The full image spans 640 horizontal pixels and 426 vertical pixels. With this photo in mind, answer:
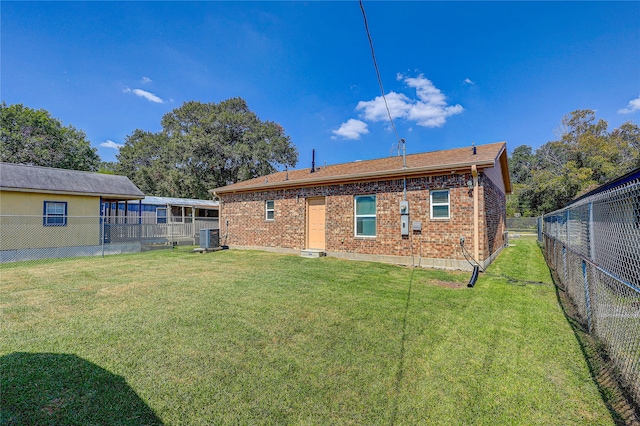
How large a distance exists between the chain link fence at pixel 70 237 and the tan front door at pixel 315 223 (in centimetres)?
850

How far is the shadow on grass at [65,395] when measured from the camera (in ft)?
6.92

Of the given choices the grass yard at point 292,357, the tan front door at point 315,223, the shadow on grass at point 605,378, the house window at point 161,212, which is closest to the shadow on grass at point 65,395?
the grass yard at point 292,357

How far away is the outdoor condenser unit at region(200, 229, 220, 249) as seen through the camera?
13195mm

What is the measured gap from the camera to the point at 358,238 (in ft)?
32.8

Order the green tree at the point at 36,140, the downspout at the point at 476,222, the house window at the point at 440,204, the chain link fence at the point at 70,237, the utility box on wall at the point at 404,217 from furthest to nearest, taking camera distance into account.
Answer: the green tree at the point at 36,140
the chain link fence at the point at 70,237
the utility box on wall at the point at 404,217
the house window at the point at 440,204
the downspout at the point at 476,222

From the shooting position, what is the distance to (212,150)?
94.7 ft

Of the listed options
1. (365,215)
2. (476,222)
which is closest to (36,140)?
(365,215)

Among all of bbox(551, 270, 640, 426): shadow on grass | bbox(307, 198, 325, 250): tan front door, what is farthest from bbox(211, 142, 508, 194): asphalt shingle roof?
bbox(551, 270, 640, 426): shadow on grass

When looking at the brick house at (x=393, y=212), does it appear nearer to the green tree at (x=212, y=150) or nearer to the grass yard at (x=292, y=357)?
the grass yard at (x=292, y=357)

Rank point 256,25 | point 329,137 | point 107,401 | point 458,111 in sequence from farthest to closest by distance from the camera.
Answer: point 329,137
point 458,111
point 256,25
point 107,401

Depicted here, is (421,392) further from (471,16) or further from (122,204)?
(122,204)

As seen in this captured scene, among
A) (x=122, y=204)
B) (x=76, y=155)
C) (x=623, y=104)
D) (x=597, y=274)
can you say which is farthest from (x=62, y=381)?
(x=623, y=104)

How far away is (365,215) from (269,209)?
497 centimetres

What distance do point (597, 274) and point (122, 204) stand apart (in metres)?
23.9
